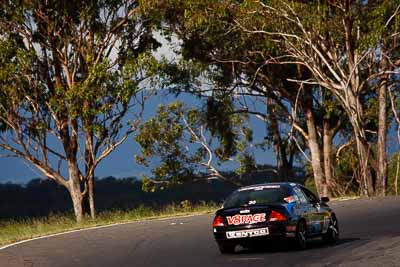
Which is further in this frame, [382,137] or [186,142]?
[186,142]

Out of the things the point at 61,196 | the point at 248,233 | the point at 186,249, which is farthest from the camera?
the point at 61,196

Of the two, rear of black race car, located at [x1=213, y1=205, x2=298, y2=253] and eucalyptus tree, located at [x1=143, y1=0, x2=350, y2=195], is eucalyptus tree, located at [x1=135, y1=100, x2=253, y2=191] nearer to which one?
eucalyptus tree, located at [x1=143, y1=0, x2=350, y2=195]

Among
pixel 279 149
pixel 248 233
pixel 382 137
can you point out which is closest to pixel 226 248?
pixel 248 233

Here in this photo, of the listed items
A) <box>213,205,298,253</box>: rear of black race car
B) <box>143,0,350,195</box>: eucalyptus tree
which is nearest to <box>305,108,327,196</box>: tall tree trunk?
<box>143,0,350,195</box>: eucalyptus tree

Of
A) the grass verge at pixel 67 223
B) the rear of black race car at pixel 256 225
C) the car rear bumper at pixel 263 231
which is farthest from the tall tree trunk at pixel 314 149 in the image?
the car rear bumper at pixel 263 231

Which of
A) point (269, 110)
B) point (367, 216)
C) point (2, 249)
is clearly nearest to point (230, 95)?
point (269, 110)

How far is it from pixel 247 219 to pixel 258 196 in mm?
748

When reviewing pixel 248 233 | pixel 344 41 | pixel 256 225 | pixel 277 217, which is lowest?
pixel 248 233

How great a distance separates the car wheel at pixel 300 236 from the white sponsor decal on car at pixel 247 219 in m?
0.68

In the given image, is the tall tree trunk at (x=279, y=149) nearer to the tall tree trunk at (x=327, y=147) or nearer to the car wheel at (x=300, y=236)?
the tall tree trunk at (x=327, y=147)

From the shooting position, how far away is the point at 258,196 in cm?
1789

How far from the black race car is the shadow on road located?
24 centimetres

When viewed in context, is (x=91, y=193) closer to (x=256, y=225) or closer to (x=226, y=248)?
(x=226, y=248)

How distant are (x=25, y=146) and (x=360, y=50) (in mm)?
16836
